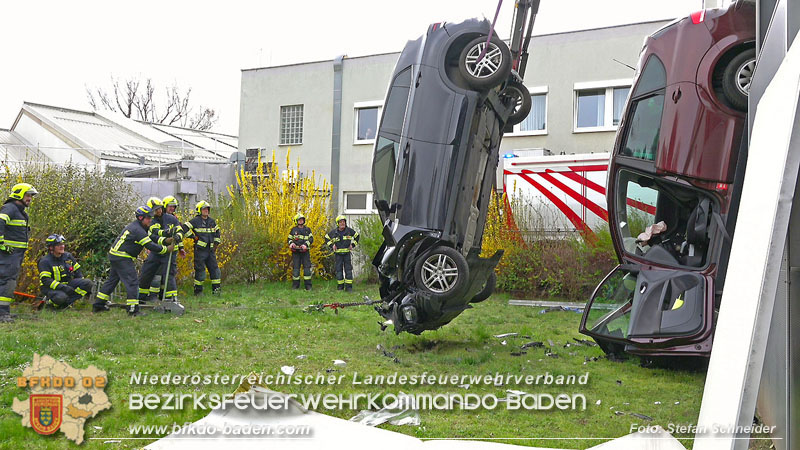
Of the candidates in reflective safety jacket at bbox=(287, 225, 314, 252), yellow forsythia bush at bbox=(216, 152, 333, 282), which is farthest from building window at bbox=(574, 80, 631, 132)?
reflective safety jacket at bbox=(287, 225, 314, 252)

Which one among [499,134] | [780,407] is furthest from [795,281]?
[499,134]

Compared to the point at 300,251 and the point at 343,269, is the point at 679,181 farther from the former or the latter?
the point at 300,251

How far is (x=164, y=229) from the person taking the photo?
10.2 meters

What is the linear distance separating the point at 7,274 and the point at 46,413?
5521 mm

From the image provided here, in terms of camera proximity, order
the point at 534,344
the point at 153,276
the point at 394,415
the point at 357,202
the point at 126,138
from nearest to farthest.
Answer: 1. the point at 394,415
2. the point at 534,344
3. the point at 153,276
4. the point at 357,202
5. the point at 126,138

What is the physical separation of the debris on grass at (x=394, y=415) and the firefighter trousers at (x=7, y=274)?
262 inches

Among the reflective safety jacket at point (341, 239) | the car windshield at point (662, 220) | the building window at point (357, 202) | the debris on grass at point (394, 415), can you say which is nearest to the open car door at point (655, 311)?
the car windshield at point (662, 220)

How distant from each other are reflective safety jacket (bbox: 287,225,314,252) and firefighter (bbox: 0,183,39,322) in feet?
20.4

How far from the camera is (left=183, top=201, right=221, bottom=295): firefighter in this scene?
12.5 meters

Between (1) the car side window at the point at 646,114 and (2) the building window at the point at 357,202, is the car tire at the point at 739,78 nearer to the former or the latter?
(1) the car side window at the point at 646,114

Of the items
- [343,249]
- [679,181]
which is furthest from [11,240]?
[679,181]

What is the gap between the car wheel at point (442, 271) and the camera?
5.96 m

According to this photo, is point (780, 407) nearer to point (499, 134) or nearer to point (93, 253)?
point (499, 134)

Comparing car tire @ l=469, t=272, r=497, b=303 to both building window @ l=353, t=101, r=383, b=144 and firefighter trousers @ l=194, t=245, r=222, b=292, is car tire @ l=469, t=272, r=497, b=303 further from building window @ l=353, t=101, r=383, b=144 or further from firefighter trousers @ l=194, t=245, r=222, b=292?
building window @ l=353, t=101, r=383, b=144
